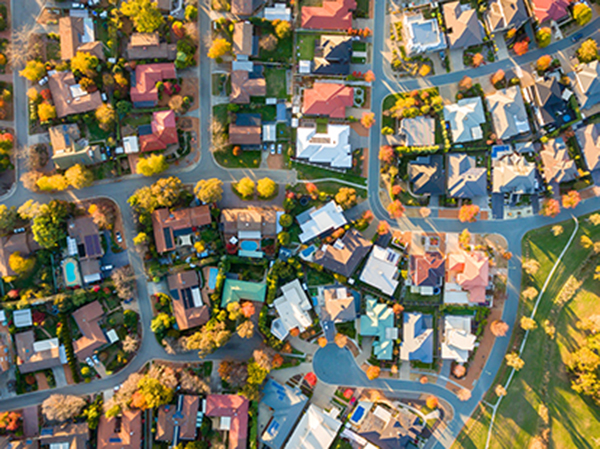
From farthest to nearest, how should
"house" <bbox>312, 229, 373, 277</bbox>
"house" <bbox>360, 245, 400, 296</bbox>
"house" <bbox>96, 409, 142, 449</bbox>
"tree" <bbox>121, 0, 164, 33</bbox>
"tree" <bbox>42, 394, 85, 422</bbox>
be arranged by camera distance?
1. "house" <bbox>360, 245, 400, 296</bbox>
2. "house" <bbox>312, 229, 373, 277</bbox>
3. "house" <bbox>96, 409, 142, 449</bbox>
4. "tree" <bbox>121, 0, 164, 33</bbox>
5. "tree" <bbox>42, 394, 85, 422</bbox>

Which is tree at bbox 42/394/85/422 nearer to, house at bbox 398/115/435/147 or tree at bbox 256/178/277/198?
tree at bbox 256/178/277/198

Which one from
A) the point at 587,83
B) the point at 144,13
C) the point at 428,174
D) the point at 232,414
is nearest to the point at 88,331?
the point at 232,414

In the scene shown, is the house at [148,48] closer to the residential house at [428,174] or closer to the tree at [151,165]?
the tree at [151,165]

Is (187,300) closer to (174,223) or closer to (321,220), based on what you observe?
(174,223)

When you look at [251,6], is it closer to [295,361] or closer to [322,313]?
[322,313]

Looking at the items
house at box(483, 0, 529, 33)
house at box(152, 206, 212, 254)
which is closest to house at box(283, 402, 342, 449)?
house at box(152, 206, 212, 254)

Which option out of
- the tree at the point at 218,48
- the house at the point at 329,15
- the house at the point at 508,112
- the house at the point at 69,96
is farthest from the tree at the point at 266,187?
the house at the point at 508,112

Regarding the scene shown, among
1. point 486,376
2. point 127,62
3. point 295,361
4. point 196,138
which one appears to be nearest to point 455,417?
point 486,376
